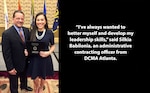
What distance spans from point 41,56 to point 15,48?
0.23 m

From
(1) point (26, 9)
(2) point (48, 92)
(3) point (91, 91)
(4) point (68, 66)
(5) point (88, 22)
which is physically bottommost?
(2) point (48, 92)

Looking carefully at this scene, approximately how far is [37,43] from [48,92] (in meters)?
0.69

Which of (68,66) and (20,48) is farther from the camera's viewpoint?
(20,48)

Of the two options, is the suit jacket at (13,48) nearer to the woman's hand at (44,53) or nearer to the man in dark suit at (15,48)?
the man in dark suit at (15,48)

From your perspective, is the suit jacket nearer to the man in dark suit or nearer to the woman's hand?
the man in dark suit

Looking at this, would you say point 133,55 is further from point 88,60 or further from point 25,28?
point 25,28

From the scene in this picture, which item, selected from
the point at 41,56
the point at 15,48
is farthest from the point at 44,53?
the point at 15,48

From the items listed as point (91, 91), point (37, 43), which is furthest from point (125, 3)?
point (37, 43)

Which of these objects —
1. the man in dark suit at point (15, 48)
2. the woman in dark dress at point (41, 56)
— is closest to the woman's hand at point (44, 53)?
the woman in dark dress at point (41, 56)

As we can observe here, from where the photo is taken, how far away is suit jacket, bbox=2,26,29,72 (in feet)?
6.95

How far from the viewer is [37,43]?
6.91ft

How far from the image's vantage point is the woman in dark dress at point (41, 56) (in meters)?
2.13

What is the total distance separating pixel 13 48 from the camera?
84.4 inches

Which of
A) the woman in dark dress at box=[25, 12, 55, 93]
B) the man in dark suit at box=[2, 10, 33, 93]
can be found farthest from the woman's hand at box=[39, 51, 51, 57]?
the man in dark suit at box=[2, 10, 33, 93]
